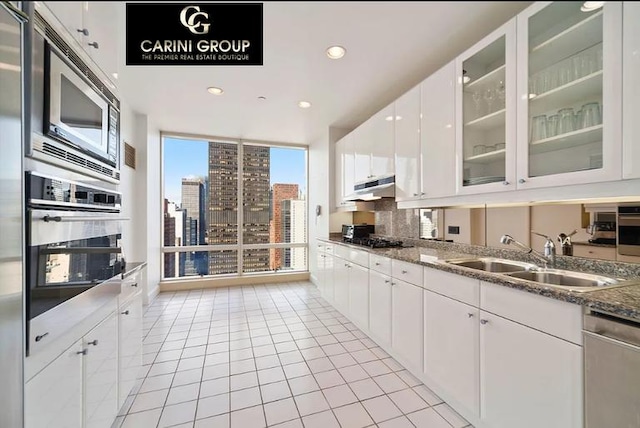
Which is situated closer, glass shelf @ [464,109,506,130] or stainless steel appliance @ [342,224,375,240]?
glass shelf @ [464,109,506,130]

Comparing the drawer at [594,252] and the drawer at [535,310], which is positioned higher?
the drawer at [594,252]

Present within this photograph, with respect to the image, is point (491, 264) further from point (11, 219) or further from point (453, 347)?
point (11, 219)

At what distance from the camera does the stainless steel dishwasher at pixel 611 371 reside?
897 millimetres

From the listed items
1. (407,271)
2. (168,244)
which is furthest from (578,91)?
(168,244)

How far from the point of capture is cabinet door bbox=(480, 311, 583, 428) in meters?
1.06

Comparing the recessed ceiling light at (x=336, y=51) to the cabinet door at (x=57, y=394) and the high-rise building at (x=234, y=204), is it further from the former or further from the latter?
the high-rise building at (x=234, y=204)

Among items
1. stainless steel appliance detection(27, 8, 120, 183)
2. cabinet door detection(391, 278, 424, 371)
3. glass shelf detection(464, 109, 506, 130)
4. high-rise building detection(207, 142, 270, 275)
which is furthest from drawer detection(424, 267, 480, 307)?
high-rise building detection(207, 142, 270, 275)

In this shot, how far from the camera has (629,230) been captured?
1349 mm

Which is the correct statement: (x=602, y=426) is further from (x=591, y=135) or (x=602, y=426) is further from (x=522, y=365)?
(x=591, y=135)

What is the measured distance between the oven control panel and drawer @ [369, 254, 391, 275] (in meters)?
1.95

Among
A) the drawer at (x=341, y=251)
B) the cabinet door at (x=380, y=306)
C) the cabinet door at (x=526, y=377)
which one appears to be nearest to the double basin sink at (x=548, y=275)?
the cabinet door at (x=526, y=377)

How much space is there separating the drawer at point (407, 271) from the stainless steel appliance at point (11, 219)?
1941mm

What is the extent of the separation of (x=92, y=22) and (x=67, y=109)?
33.8 inches

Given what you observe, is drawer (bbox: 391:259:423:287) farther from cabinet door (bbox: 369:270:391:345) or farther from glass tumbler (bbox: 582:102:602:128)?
glass tumbler (bbox: 582:102:602:128)
